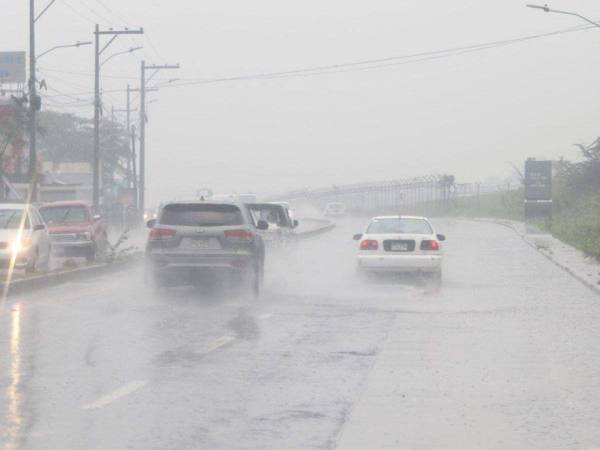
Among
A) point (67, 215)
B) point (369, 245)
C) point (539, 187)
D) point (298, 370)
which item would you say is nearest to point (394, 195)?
point (539, 187)

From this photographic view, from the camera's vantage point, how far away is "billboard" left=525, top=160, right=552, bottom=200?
234 ft

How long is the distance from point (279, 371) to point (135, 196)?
6457 cm

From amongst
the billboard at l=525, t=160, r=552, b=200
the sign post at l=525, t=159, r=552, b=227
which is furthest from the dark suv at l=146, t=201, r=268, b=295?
the billboard at l=525, t=160, r=552, b=200

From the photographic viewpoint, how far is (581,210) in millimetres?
64875

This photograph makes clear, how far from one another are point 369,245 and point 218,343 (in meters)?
12.6

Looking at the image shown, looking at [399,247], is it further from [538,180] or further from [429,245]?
[538,180]

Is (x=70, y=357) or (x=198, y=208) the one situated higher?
(x=198, y=208)

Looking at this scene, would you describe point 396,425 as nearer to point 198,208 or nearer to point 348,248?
point 198,208

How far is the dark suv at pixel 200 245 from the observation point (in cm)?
2341

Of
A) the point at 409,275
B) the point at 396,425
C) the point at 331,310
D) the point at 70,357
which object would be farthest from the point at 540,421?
the point at 409,275

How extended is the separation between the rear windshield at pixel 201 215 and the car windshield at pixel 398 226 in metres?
5.58

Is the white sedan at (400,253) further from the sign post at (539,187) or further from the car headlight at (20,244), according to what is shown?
the sign post at (539,187)

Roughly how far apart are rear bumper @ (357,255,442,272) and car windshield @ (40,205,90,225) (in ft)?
37.3

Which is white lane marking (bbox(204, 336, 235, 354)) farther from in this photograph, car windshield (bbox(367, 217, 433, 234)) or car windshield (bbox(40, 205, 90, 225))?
car windshield (bbox(40, 205, 90, 225))
